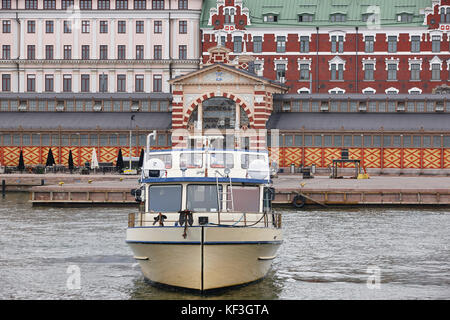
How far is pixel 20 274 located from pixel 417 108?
7826 centimetres

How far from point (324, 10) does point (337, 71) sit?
32.7ft

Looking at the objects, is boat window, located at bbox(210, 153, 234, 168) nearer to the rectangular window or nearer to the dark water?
the dark water

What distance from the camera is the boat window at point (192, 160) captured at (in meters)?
39.2

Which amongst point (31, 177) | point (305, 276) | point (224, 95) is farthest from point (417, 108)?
point (305, 276)

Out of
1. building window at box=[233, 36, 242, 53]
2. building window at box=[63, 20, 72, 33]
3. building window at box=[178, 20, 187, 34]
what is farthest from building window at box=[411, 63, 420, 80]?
building window at box=[63, 20, 72, 33]

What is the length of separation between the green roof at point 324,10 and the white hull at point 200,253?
9967 centimetres

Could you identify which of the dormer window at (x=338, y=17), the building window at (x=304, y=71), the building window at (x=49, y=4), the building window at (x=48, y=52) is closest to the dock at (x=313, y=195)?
the building window at (x=304, y=71)

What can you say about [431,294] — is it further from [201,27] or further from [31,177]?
[201,27]

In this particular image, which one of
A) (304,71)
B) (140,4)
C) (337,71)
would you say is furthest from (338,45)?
(140,4)

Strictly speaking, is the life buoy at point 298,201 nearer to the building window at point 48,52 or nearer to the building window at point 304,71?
the building window at point 304,71

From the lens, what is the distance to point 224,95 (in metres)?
109

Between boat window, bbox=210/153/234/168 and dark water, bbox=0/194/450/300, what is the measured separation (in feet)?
16.2

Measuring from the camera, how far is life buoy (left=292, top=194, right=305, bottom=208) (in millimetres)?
71125
